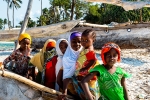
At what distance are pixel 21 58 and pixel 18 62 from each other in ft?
0.24

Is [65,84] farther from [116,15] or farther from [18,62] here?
[116,15]

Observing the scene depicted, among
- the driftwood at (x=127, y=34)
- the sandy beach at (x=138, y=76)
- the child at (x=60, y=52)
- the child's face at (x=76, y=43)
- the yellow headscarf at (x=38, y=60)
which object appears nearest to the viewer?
the child's face at (x=76, y=43)

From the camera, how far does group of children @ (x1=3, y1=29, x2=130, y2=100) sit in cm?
278

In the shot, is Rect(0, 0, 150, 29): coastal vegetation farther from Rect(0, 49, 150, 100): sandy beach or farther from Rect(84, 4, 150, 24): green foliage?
Rect(0, 49, 150, 100): sandy beach

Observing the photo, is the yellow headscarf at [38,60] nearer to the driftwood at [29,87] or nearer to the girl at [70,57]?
the driftwood at [29,87]

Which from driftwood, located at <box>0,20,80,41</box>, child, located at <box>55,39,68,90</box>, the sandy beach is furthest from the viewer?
driftwood, located at <box>0,20,80,41</box>

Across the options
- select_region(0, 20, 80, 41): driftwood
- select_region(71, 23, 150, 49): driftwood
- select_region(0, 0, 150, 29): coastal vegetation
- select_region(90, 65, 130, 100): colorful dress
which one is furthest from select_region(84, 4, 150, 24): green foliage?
select_region(90, 65, 130, 100): colorful dress

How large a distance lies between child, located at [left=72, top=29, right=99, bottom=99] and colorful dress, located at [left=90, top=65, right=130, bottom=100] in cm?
23

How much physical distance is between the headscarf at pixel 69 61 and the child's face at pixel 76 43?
0.03 meters

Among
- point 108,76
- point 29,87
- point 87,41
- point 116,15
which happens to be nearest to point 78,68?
point 87,41

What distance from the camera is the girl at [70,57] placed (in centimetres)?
316

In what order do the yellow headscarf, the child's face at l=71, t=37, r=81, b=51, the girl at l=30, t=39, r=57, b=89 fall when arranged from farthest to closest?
1. the yellow headscarf
2. the girl at l=30, t=39, r=57, b=89
3. the child's face at l=71, t=37, r=81, b=51

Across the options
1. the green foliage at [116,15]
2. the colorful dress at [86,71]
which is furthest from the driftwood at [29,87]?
the green foliage at [116,15]

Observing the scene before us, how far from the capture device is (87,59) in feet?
9.90
